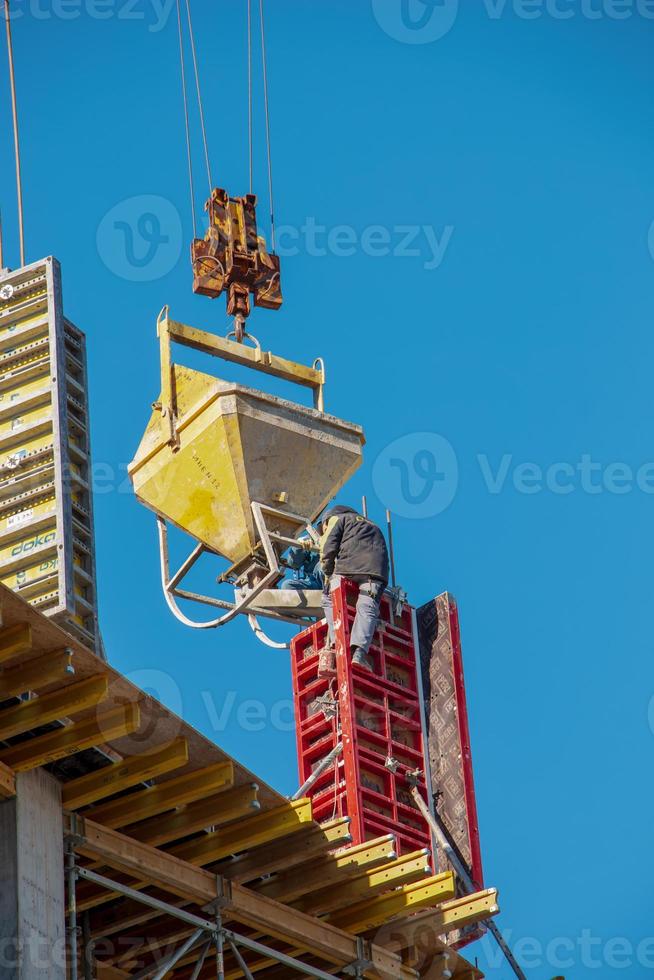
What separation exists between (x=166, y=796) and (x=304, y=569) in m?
15.1

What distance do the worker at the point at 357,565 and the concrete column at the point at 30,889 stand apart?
15183 millimetres

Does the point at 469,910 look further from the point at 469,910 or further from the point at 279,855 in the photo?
the point at 279,855

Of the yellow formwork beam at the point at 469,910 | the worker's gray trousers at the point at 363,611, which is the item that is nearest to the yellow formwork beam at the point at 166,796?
the yellow formwork beam at the point at 469,910

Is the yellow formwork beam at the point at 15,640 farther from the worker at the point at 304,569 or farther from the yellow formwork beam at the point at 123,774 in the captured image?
the worker at the point at 304,569

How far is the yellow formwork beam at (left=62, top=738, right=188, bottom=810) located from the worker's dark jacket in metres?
14.2

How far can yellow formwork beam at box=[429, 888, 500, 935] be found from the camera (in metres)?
29.9

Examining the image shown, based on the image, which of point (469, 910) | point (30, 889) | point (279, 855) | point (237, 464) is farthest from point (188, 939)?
point (237, 464)

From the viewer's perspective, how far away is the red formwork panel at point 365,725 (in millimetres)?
38656

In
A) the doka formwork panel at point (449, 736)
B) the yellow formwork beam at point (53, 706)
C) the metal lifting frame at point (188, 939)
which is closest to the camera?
the yellow formwork beam at point (53, 706)

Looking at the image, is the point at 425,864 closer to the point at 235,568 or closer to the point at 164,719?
the point at 164,719

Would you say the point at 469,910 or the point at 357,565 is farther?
the point at 357,565

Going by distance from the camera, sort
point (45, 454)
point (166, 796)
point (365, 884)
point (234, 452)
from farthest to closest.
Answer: point (234, 452), point (45, 454), point (365, 884), point (166, 796)

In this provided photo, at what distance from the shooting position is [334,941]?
2845cm

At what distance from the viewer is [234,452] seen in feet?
125
